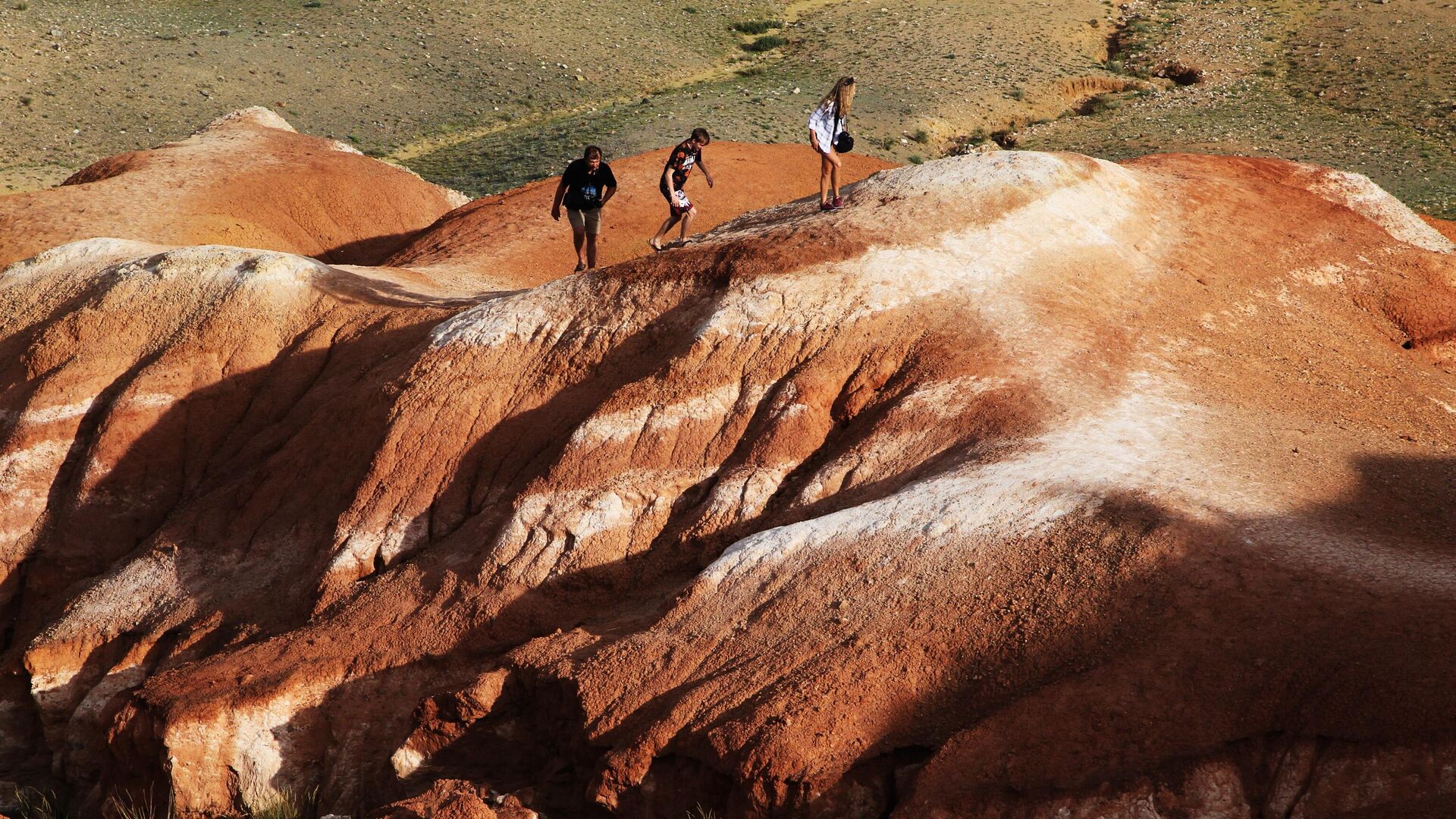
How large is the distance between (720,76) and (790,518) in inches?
1480

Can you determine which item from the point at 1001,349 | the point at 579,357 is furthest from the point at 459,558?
the point at 1001,349

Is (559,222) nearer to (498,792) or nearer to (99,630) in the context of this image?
(99,630)

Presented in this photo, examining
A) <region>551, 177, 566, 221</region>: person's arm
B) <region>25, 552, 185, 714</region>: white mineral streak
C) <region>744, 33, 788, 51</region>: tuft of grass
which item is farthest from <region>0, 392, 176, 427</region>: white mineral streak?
<region>744, 33, 788, 51</region>: tuft of grass

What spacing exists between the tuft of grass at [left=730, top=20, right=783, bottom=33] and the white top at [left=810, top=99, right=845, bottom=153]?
120 ft

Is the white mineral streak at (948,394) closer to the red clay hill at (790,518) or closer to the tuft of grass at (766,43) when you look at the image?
the red clay hill at (790,518)

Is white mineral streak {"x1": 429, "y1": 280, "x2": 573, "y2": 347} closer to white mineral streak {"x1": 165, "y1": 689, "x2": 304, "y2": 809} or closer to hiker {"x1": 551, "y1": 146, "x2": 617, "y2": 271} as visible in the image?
hiker {"x1": 551, "y1": 146, "x2": 617, "y2": 271}

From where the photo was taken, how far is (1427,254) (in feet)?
45.1

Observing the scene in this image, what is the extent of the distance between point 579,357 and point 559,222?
28.7 feet

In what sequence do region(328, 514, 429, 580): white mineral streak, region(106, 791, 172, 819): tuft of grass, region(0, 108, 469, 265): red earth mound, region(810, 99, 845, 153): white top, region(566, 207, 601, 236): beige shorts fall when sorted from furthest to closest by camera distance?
region(0, 108, 469, 265): red earth mound < region(566, 207, 601, 236): beige shorts < region(810, 99, 845, 153): white top < region(328, 514, 429, 580): white mineral streak < region(106, 791, 172, 819): tuft of grass

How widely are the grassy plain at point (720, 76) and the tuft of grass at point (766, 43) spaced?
0.41 ft

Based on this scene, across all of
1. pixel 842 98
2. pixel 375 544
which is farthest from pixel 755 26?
pixel 375 544

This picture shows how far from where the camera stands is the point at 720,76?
45.9 m

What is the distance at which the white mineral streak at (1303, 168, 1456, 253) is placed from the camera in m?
14.1

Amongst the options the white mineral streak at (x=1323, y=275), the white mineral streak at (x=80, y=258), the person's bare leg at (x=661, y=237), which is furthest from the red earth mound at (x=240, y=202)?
the white mineral streak at (x=1323, y=275)
